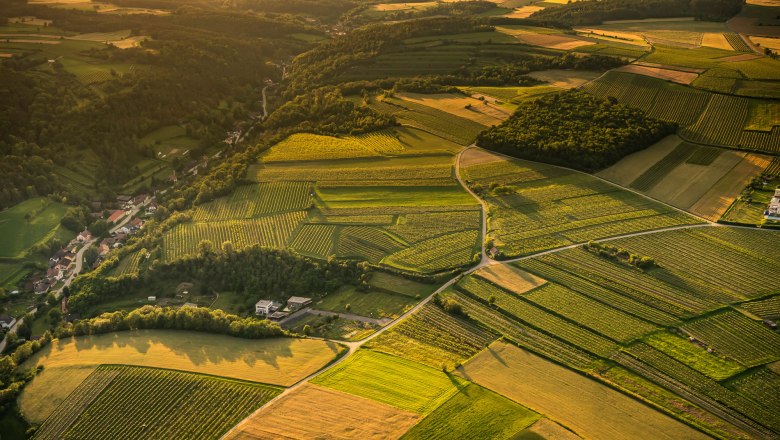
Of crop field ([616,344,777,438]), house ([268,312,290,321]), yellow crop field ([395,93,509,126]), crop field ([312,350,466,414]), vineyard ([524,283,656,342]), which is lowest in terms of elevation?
house ([268,312,290,321])

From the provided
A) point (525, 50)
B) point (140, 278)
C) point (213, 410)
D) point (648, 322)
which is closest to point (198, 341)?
point (213, 410)

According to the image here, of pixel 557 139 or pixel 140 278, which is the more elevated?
pixel 557 139

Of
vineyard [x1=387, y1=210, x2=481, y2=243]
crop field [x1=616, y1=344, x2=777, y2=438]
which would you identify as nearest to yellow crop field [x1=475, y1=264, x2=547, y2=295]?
vineyard [x1=387, y1=210, x2=481, y2=243]

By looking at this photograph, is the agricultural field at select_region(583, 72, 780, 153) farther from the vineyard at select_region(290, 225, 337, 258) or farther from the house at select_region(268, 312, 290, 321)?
the house at select_region(268, 312, 290, 321)

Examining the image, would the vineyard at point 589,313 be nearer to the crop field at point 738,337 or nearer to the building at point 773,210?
the crop field at point 738,337

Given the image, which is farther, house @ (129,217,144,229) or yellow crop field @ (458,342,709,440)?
house @ (129,217,144,229)

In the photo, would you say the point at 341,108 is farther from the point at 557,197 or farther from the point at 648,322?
the point at 648,322
